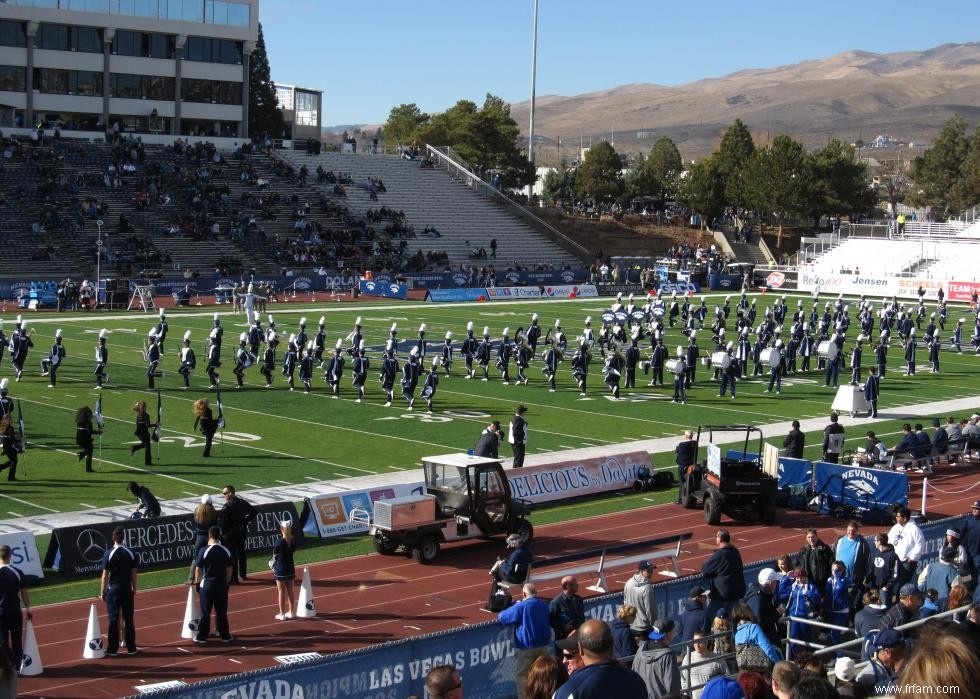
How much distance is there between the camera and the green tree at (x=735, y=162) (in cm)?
8925

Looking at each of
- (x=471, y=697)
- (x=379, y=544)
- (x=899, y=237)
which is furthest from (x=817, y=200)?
(x=471, y=697)

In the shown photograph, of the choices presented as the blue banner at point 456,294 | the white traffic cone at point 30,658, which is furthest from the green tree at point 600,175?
the white traffic cone at point 30,658

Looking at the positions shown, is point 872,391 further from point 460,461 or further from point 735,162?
point 735,162

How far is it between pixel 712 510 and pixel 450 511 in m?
4.43

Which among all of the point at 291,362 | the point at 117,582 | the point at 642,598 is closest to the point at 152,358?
the point at 291,362

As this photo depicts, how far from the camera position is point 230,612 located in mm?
14672

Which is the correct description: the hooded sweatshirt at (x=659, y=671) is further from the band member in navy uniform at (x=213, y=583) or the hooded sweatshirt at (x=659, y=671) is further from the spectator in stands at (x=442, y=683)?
the band member in navy uniform at (x=213, y=583)

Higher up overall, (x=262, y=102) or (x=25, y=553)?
(x=262, y=102)

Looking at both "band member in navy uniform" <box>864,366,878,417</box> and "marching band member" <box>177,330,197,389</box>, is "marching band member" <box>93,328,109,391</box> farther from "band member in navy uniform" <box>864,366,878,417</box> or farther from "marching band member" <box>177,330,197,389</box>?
"band member in navy uniform" <box>864,366,878,417</box>

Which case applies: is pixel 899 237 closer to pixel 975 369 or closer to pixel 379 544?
pixel 975 369

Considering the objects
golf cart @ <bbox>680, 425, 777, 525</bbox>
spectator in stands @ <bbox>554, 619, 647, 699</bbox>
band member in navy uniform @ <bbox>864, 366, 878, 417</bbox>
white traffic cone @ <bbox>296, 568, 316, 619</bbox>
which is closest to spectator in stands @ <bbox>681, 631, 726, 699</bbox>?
spectator in stands @ <bbox>554, 619, 647, 699</bbox>

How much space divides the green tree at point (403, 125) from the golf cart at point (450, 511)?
88668 millimetres

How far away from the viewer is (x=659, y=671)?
30.2ft

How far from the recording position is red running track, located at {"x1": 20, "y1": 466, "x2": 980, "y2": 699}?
1266cm
